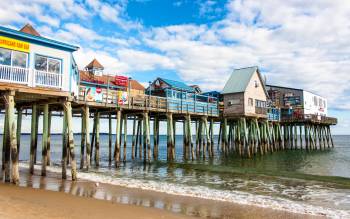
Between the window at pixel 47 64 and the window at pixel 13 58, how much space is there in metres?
0.59

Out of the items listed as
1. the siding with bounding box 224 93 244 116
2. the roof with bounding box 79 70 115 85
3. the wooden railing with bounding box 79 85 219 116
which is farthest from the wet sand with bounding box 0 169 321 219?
the siding with bounding box 224 93 244 116

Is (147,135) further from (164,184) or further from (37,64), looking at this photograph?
(37,64)

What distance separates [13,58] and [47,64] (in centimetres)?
156

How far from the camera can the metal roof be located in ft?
108

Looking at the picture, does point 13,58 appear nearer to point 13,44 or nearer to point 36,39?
point 13,44

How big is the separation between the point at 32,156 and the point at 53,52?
676 cm

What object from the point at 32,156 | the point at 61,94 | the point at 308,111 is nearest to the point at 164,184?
the point at 61,94

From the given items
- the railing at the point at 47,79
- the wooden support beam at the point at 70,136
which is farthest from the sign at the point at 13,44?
the wooden support beam at the point at 70,136

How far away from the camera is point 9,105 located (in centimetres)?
1283

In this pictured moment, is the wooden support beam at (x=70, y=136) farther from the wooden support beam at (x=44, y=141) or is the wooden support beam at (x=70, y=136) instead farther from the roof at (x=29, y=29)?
the roof at (x=29, y=29)

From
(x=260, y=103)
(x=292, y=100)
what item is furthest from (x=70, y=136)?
(x=292, y=100)

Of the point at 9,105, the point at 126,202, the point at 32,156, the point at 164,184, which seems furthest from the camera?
Result: the point at 32,156

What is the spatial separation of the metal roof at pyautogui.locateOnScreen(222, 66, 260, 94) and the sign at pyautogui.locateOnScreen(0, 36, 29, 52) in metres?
23.3

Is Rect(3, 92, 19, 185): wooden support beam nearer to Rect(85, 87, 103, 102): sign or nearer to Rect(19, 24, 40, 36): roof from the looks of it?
Rect(85, 87, 103, 102): sign
